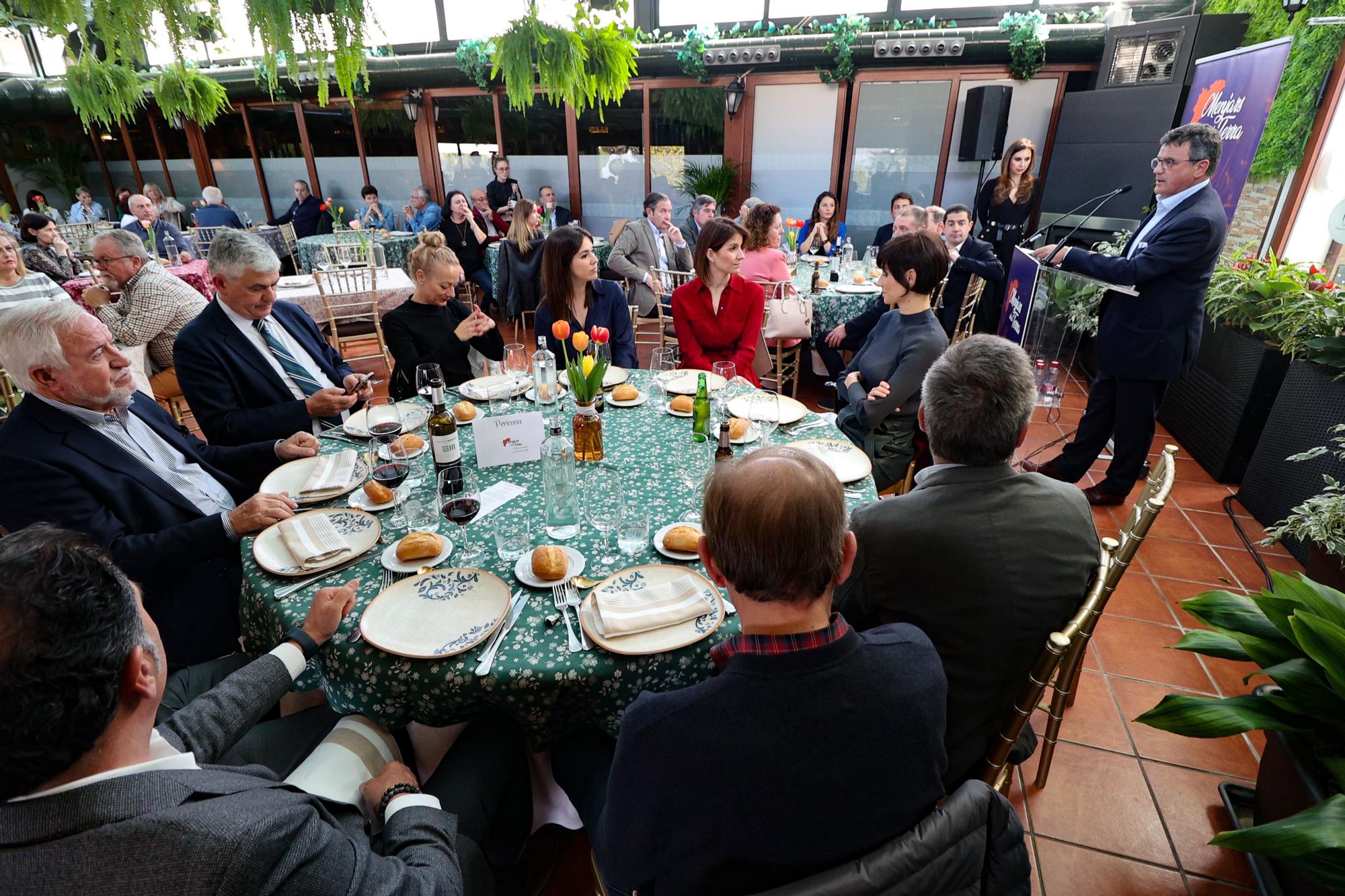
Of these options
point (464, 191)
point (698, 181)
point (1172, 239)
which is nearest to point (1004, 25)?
point (698, 181)

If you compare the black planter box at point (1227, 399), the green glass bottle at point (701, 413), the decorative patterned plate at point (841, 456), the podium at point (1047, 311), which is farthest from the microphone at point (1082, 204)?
the green glass bottle at point (701, 413)

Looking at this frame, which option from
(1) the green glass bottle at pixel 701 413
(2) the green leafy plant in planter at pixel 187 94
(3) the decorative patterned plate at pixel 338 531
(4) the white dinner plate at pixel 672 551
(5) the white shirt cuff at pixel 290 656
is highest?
(2) the green leafy plant in planter at pixel 187 94

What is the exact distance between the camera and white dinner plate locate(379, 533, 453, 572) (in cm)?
152

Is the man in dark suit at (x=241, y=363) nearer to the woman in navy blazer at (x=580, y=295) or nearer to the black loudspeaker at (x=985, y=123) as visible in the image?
the woman in navy blazer at (x=580, y=295)

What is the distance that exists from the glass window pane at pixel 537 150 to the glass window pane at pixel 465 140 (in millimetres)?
227

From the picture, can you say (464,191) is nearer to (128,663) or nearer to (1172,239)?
(1172,239)

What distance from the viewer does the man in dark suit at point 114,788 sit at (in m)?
0.74

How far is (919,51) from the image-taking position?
267 inches

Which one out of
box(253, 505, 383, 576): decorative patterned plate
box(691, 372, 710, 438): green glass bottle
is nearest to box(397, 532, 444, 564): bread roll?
box(253, 505, 383, 576): decorative patterned plate

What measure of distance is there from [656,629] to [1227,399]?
4.18m

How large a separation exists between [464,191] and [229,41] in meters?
9.40

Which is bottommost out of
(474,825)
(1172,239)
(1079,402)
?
(1079,402)

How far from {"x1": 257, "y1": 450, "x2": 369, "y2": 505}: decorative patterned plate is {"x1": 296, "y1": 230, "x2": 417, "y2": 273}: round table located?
5.82 m

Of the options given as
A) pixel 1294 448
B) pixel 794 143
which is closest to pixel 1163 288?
→ pixel 1294 448
